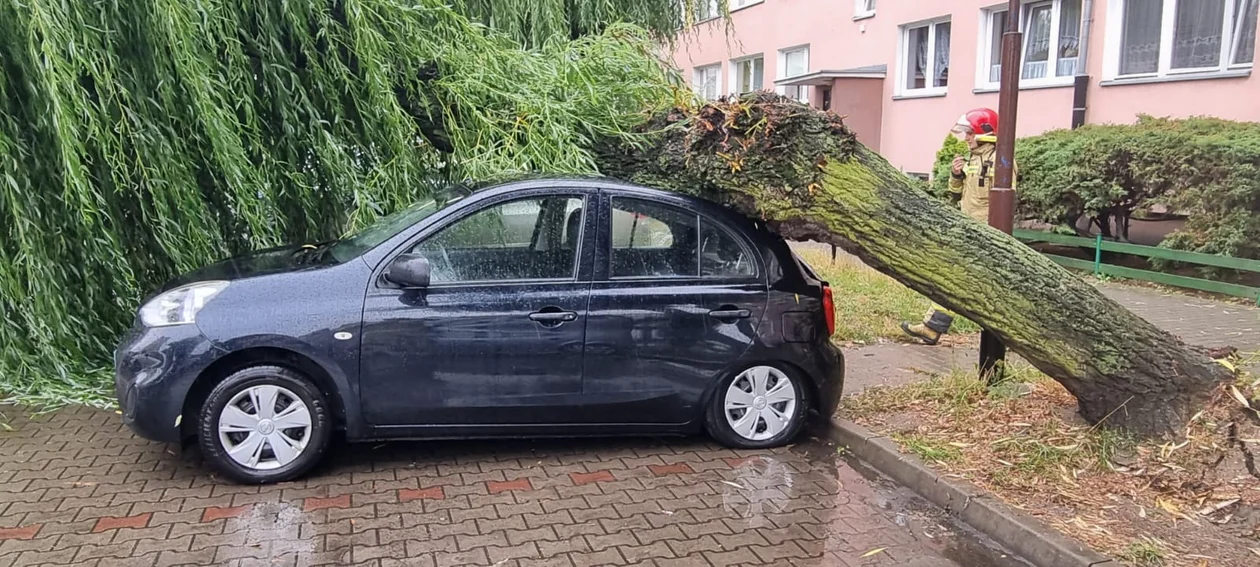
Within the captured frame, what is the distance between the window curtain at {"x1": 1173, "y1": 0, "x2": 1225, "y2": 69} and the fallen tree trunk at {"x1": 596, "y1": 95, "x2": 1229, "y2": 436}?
9.17m

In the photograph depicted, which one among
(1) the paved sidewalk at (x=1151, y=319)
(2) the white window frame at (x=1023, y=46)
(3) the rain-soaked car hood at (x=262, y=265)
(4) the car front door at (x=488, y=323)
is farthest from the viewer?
(2) the white window frame at (x=1023, y=46)

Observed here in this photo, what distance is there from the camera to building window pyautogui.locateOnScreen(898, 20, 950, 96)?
59.7 ft

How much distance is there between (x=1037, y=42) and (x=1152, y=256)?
656 centimetres

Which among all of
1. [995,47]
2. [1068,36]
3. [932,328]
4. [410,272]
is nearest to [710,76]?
[995,47]

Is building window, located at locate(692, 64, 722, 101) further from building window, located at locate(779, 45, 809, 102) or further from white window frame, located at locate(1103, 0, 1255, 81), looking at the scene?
white window frame, located at locate(1103, 0, 1255, 81)

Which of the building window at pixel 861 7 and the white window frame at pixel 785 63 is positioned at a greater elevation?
the building window at pixel 861 7

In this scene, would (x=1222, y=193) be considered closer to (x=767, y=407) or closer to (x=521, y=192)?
(x=767, y=407)

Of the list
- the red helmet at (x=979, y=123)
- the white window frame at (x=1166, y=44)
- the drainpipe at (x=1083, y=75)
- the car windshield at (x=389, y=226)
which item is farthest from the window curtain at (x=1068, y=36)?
the car windshield at (x=389, y=226)

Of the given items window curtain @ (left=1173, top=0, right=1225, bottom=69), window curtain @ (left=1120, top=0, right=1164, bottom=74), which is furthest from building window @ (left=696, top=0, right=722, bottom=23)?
window curtain @ (left=1173, top=0, right=1225, bottom=69)

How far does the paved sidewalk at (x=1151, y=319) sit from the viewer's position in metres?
6.91

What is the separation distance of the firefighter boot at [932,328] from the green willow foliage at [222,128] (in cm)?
291

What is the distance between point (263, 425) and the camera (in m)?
4.75

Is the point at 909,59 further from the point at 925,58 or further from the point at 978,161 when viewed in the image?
the point at 978,161

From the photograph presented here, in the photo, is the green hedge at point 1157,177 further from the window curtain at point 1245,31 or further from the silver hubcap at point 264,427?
the silver hubcap at point 264,427
